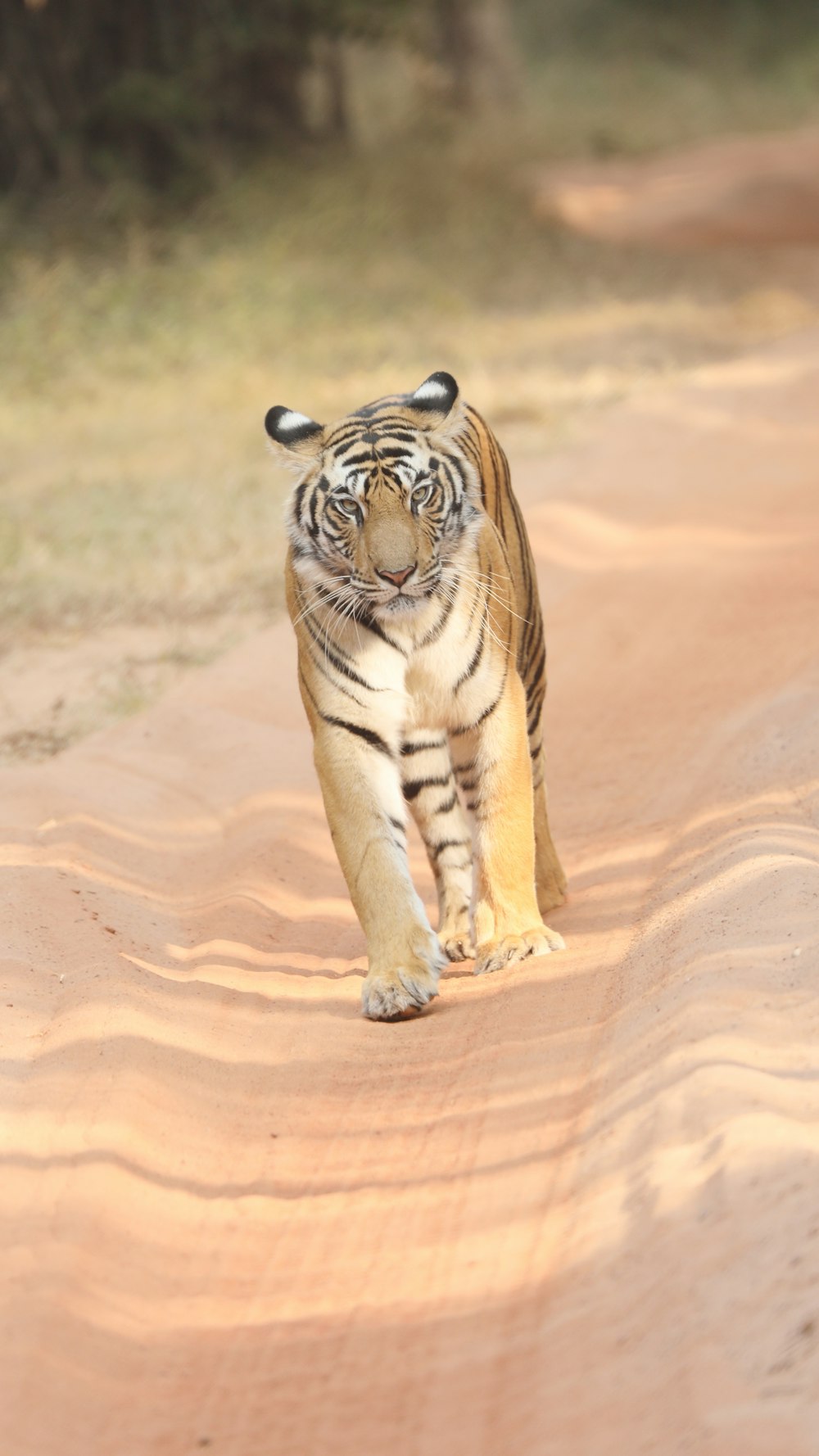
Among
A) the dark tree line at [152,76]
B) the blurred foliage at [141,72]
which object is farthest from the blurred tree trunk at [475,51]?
the blurred foliage at [141,72]

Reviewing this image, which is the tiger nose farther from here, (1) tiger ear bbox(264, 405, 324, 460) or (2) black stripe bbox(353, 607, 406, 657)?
(1) tiger ear bbox(264, 405, 324, 460)

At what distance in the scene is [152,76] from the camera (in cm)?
1591

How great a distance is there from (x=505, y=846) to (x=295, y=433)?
3.90 ft

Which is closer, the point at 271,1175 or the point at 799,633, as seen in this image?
the point at 271,1175

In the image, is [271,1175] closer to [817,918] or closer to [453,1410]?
[453,1410]

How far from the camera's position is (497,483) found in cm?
517

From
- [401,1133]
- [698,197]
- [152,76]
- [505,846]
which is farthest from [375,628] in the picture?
[698,197]

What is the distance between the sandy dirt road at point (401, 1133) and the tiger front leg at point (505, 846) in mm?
114

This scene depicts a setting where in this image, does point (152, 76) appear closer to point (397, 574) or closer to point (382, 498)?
point (382, 498)

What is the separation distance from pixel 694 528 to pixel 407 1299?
6.35m

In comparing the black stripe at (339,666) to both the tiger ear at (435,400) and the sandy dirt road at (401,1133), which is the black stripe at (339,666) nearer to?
the tiger ear at (435,400)

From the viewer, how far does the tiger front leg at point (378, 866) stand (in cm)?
414

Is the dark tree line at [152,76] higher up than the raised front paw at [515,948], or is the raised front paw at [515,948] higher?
the dark tree line at [152,76]

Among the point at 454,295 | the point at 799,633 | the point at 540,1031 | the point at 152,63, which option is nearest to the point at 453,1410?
the point at 540,1031
